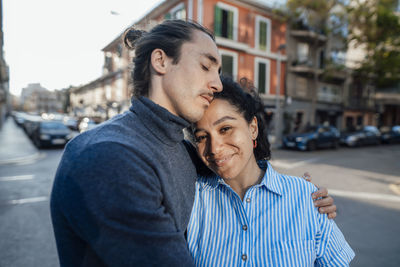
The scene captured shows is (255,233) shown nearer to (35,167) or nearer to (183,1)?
(35,167)

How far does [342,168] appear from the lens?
917 cm

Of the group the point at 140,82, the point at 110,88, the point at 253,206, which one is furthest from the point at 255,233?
the point at 110,88

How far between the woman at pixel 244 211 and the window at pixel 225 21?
16.5 metres

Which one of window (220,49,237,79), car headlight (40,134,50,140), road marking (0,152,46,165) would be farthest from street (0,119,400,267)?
window (220,49,237,79)

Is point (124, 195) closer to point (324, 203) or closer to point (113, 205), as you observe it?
point (113, 205)

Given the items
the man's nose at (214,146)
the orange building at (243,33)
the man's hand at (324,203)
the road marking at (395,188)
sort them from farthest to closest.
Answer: the orange building at (243,33) → the road marking at (395,188) → the man's nose at (214,146) → the man's hand at (324,203)

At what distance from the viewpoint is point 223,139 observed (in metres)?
1.67

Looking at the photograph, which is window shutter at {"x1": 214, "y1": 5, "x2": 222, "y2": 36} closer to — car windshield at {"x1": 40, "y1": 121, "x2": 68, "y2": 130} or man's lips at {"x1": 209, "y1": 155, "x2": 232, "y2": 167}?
car windshield at {"x1": 40, "y1": 121, "x2": 68, "y2": 130}

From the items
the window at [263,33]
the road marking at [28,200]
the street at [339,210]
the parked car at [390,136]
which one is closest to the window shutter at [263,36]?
the window at [263,33]

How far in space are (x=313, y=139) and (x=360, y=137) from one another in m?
5.56

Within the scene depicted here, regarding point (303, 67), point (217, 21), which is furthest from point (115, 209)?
point (303, 67)

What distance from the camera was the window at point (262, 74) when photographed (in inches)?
770

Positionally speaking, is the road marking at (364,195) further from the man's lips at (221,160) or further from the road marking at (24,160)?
the road marking at (24,160)

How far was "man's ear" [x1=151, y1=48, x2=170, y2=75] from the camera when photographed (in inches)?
54.8
